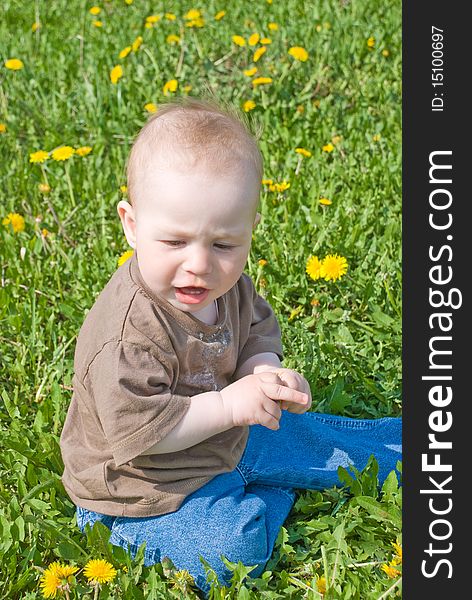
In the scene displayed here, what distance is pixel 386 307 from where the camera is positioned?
2826mm

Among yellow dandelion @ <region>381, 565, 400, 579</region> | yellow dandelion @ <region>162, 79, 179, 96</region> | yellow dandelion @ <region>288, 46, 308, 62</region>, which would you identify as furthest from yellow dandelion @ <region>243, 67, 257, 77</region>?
yellow dandelion @ <region>381, 565, 400, 579</region>

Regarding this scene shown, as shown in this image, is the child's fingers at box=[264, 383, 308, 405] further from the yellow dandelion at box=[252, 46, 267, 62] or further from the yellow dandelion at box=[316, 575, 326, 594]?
the yellow dandelion at box=[252, 46, 267, 62]

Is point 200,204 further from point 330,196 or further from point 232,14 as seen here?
point 232,14

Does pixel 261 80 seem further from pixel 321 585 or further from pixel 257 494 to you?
pixel 321 585

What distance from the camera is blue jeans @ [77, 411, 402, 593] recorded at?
2.04 meters

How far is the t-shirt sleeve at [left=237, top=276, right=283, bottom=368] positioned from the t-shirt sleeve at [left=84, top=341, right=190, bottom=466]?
0.34 meters

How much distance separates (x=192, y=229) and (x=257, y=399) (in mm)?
377

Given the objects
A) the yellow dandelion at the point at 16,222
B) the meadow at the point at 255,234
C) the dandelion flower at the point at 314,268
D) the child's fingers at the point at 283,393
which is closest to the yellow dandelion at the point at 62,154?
the meadow at the point at 255,234

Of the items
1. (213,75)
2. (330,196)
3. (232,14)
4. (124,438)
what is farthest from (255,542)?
(232,14)

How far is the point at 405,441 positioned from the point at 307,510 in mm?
402

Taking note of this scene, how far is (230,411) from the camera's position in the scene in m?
1.95

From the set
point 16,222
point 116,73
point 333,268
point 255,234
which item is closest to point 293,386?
point 333,268

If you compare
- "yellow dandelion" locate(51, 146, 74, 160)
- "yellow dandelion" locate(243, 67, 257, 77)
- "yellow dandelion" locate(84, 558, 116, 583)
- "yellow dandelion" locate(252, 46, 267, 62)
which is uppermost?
"yellow dandelion" locate(252, 46, 267, 62)

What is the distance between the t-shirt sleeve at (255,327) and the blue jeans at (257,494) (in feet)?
0.76
